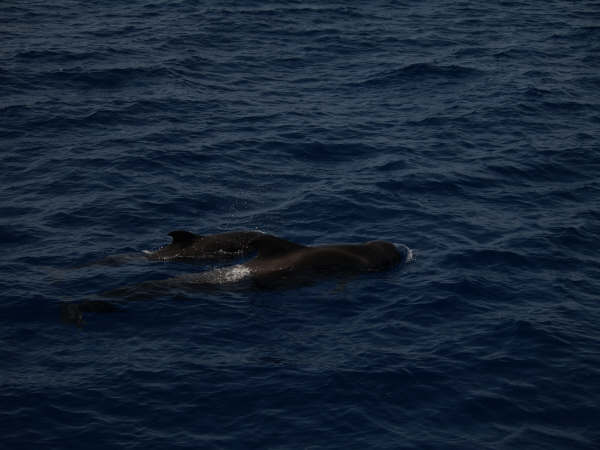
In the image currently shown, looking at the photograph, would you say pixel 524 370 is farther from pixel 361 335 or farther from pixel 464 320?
pixel 361 335

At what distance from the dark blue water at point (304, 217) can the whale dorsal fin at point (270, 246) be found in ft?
3.71

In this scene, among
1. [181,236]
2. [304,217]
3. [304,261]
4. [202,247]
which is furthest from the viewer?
[304,217]

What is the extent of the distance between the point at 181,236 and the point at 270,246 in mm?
2221

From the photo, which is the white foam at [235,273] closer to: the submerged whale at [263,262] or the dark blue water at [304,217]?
the submerged whale at [263,262]

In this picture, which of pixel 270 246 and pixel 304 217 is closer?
pixel 270 246

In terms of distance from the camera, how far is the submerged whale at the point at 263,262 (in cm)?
1664

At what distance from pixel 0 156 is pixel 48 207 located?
3996 mm

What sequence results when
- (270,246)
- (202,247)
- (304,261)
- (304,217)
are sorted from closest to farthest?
(304,261) → (270,246) → (202,247) → (304,217)

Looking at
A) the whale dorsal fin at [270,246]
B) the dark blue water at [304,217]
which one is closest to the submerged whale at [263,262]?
the whale dorsal fin at [270,246]

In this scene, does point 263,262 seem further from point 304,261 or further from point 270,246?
point 304,261

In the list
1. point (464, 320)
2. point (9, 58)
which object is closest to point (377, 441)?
point (464, 320)

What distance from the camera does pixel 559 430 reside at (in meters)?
13.0

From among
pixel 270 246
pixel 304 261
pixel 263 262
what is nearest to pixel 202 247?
pixel 263 262

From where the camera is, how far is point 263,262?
17406mm
